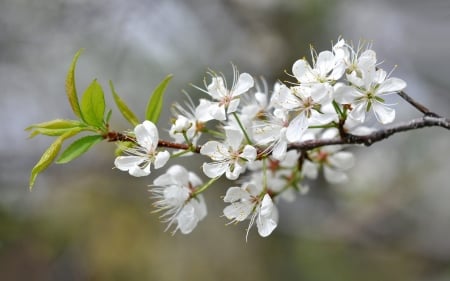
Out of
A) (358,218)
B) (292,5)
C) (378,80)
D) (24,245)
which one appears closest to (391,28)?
(292,5)

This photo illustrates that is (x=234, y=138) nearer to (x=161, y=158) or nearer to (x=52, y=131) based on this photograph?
(x=161, y=158)

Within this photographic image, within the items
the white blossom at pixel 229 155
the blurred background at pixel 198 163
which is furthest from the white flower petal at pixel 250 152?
the blurred background at pixel 198 163

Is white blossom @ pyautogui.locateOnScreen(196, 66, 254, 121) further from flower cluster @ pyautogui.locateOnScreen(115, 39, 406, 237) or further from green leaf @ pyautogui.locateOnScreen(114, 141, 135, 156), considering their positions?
green leaf @ pyautogui.locateOnScreen(114, 141, 135, 156)

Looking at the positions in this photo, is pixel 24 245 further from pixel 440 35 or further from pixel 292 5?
pixel 440 35

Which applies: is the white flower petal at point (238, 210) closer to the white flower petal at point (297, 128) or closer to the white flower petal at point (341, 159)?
the white flower petal at point (297, 128)

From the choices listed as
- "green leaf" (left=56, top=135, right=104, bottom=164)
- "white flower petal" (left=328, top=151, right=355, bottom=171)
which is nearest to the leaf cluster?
"green leaf" (left=56, top=135, right=104, bottom=164)

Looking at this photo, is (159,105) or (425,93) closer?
(159,105)

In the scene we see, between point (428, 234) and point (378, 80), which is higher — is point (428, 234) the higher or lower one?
the lower one
